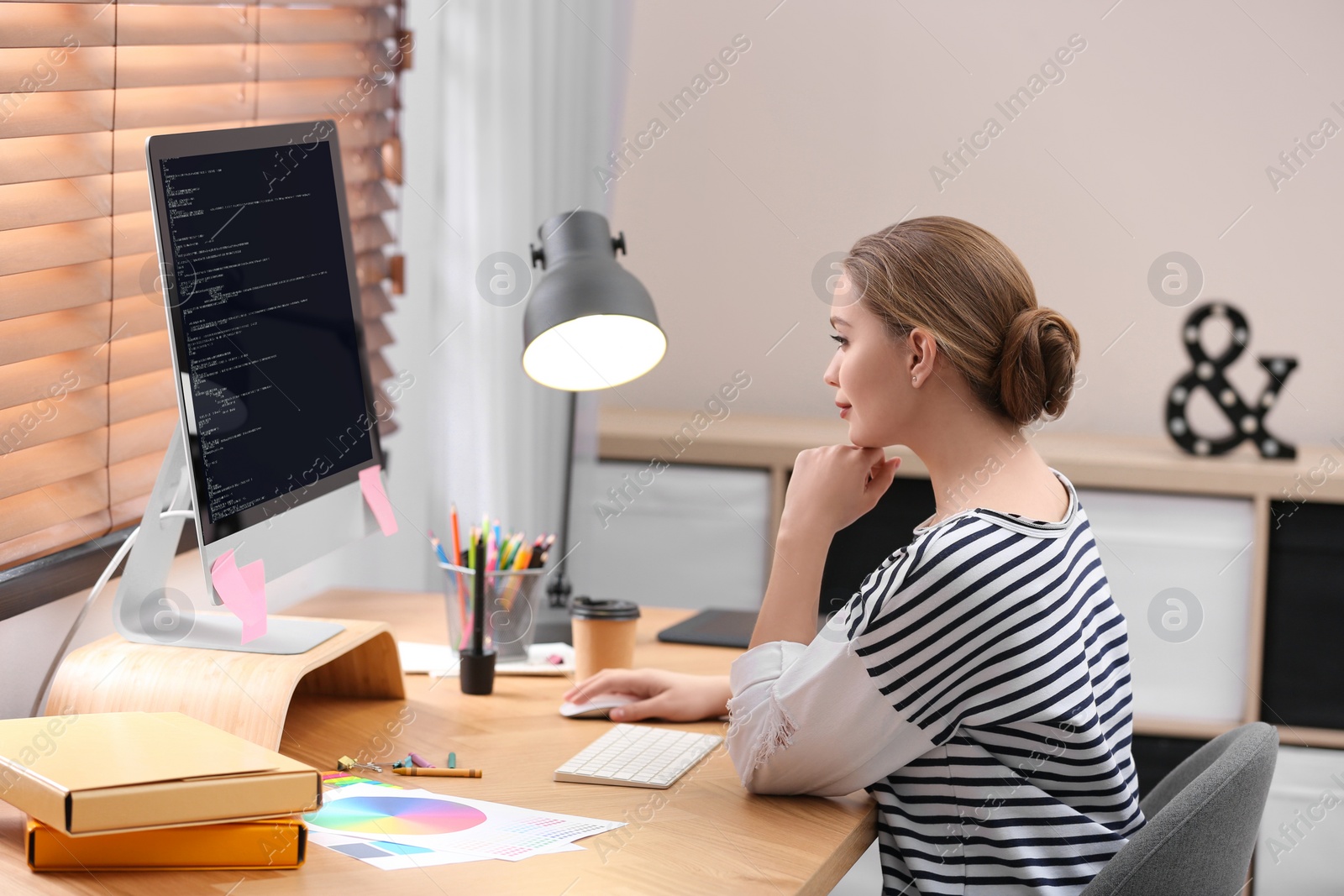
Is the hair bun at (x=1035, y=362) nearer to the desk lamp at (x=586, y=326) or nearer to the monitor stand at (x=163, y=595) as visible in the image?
the desk lamp at (x=586, y=326)

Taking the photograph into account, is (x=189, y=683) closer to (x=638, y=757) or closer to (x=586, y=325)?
(x=638, y=757)

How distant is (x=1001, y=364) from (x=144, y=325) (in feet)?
3.35

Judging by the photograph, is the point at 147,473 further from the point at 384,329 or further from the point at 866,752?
the point at 866,752

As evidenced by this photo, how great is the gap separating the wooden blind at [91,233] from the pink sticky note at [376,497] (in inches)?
11.4

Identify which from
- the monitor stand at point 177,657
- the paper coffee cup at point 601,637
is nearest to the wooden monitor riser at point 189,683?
the monitor stand at point 177,657

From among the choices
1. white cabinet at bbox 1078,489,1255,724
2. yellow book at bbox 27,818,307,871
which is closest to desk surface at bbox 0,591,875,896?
yellow book at bbox 27,818,307,871

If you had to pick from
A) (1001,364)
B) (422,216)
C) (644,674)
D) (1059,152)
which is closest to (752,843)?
(644,674)

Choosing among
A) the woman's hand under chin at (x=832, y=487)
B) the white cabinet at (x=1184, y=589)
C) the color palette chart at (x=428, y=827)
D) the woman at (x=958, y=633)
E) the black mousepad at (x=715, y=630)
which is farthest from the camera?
the white cabinet at (x=1184, y=589)

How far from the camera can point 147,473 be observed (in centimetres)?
155

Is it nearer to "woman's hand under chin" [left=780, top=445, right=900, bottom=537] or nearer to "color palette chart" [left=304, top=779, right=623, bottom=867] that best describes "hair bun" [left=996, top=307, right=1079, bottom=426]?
"woman's hand under chin" [left=780, top=445, right=900, bottom=537]

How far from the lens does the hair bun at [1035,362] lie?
1.22 meters

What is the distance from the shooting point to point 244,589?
1217 mm

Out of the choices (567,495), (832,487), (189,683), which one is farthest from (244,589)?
(567,495)

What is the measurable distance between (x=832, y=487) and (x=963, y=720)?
0.32 m
